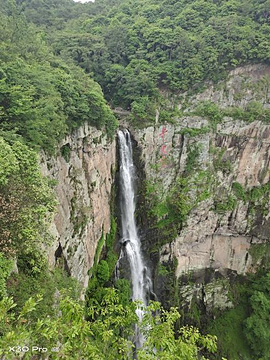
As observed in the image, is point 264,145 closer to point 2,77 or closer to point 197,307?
point 197,307

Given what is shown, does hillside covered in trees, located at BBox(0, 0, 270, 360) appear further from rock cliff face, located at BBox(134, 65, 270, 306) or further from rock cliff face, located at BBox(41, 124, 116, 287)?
rock cliff face, located at BBox(134, 65, 270, 306)

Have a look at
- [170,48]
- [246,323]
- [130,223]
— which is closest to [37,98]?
[130,223]

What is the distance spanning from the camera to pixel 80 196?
40.6 ft

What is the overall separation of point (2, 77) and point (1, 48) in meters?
2.80

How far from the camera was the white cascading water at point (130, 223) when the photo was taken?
17781 millimetres

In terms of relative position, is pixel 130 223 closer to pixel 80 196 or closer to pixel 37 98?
pixel 80 196

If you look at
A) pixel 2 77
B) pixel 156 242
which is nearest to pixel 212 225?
→ pixel 156 242

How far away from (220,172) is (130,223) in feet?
29.4

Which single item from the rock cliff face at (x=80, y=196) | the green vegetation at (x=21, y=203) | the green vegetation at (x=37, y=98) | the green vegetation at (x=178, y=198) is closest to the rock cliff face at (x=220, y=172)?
the green vegetation at (x=178, y=198)

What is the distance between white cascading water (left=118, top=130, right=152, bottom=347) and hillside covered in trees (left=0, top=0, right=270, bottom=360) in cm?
218

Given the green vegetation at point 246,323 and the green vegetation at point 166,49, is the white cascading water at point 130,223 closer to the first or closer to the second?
the green vegetation at point 166,49

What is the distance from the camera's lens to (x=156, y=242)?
19141 millimetres

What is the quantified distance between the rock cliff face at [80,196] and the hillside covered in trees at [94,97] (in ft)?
2.36

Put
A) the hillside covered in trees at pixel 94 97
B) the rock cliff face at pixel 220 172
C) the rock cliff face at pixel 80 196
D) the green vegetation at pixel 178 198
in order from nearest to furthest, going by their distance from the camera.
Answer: the hillside covered in trees at pixel 94 97 < the rock cliff face at pixel 80 196 < the green vegetation at pixel 178 198 < the rock cliff face at pixel 220 172
